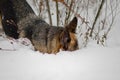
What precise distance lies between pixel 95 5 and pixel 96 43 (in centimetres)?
145

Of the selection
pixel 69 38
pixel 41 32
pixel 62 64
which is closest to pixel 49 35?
pixel 41 32

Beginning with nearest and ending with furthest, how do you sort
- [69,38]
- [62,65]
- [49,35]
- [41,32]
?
[62,65], [69,38], [49,35], [41,32]

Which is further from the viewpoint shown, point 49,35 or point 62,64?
point 49,35

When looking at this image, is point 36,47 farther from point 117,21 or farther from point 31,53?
point 117,21

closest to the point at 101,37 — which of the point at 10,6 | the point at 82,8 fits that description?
the point at 82,8

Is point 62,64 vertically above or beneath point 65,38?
beneath

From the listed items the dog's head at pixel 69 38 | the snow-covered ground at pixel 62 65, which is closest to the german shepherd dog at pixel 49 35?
the dog's head at pixel 69 38

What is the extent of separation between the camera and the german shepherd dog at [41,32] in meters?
3.35

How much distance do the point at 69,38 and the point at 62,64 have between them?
12.9 inches

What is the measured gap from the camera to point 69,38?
331cm

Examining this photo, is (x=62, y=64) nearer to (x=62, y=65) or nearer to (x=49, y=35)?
(x=62, y=65)

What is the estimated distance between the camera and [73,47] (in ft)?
11.3

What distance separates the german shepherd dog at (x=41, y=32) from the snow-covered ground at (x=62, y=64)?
0.35 feet

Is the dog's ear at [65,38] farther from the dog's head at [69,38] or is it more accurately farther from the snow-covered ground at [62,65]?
the snow-covered ground at [62,65]
